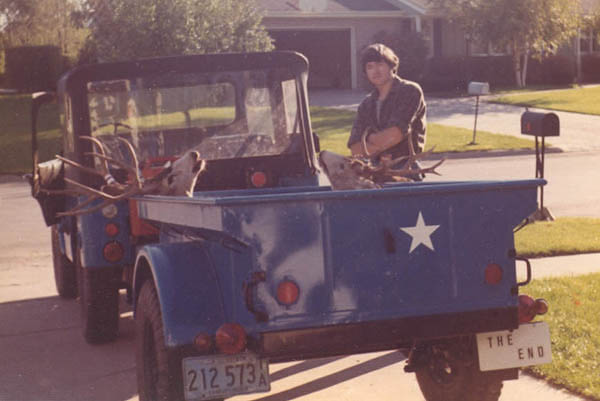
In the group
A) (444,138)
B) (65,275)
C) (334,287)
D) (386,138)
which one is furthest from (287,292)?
(444,138)

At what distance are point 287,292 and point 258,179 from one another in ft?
10.3

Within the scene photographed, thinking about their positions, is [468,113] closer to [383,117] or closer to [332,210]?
[383,117]

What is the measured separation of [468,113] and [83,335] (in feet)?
80.8

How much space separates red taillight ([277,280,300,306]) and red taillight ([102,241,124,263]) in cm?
292

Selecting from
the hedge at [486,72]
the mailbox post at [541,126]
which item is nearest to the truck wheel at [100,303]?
the mailbox post at [541,126]

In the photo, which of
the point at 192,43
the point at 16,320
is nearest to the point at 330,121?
the point at 192,43

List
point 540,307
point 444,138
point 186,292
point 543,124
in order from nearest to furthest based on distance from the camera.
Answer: point 186,292
point 540,307
point 543,124
point 444,138

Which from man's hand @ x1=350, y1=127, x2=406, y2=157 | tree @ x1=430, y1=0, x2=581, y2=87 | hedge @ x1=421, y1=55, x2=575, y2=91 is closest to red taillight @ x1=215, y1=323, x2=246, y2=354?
man's hand @ x1=350, y1=127, x2=406, y2=157

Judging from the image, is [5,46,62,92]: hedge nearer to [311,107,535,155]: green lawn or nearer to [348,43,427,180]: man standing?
[311,107,535,155]: green lawn

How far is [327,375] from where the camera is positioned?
253 inches

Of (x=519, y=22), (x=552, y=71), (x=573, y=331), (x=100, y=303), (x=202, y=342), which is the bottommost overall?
(x=573, y=331)

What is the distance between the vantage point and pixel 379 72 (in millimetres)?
6855

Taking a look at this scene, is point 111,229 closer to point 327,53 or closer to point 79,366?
point 79,366

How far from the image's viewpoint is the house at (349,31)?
4341 cm
